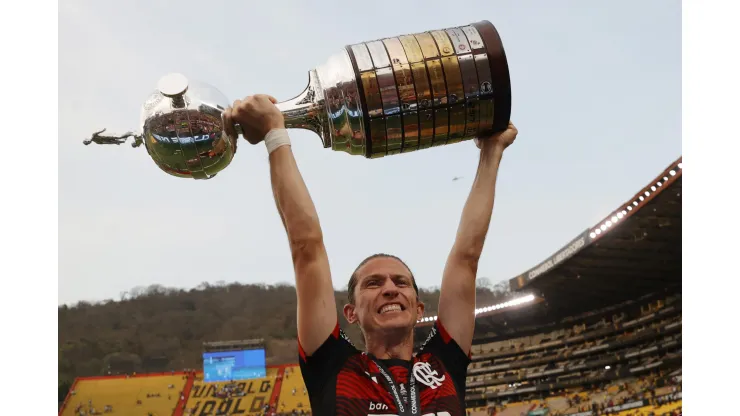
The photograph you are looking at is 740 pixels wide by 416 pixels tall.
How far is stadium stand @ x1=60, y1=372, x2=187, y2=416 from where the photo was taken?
112ft

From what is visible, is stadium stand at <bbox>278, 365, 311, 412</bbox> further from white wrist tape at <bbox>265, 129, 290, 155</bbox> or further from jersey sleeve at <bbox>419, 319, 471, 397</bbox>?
white wrist tape at <bbox>265, 129, 290, 155</bbox>

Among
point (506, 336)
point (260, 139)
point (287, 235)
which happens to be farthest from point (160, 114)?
point (506, 336)

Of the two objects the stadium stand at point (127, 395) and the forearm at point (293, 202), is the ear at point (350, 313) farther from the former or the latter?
the stadium stand at point (127, 395)

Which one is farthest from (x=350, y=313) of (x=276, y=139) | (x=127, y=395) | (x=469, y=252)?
(x=127, y=395)

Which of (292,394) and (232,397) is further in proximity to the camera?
(292,394)

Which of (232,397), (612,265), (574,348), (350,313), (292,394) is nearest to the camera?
(350,313)

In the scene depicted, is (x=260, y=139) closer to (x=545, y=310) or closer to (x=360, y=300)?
(x=360, y=300)

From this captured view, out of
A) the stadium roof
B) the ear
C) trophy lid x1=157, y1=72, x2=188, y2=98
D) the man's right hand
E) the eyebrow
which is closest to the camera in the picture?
trophy lid x1=157, y1=72, x2=188, y2=98

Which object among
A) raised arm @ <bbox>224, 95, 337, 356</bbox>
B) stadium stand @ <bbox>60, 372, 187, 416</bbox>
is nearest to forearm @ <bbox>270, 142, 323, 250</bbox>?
raised arm @ <bbox>224, 95, 337, 356</bbox>

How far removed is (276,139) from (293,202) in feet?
0.81

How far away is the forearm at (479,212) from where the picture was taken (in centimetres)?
249

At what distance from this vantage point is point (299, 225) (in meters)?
2.08

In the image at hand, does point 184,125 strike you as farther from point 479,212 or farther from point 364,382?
Answer: point 479,212

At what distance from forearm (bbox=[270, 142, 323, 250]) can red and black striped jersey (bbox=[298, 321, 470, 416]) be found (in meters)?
0.38
